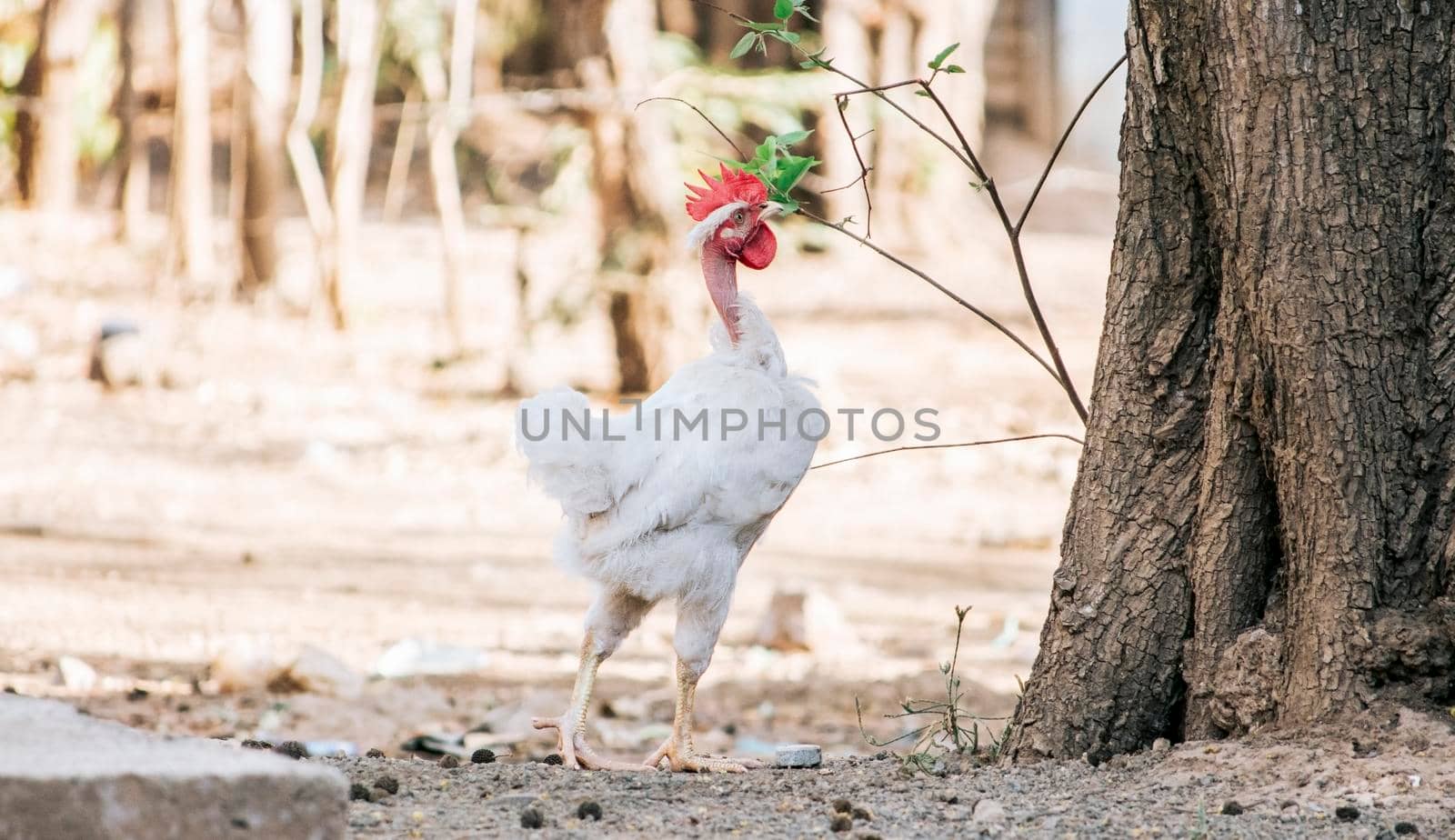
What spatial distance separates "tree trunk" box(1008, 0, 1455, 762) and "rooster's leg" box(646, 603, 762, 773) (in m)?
1.07

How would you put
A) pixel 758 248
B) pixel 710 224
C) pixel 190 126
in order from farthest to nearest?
pixel 190 126
pixel 758 248
pixel 710 224

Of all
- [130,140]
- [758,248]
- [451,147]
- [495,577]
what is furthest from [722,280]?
[130,140]

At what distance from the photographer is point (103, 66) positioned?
63.0 ft

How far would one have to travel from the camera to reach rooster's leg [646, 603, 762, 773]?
371 centimetres

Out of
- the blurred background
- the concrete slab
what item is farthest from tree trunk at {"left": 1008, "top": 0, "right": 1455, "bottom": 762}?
the blurred background

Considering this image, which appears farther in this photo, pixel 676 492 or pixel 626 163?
pixel 626 163

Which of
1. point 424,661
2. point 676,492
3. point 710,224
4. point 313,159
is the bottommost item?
point 424,661

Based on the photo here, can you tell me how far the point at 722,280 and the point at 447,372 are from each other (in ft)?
25.0

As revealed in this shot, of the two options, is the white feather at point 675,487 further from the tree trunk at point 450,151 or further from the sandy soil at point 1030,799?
the tree trunk at point 450,151

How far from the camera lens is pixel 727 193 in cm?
403

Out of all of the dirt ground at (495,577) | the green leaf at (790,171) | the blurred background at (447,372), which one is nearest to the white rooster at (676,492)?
the dirt ground at (495,577)

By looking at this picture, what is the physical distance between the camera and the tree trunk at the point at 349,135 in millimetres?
11805

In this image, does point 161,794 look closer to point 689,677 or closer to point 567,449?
point 567,449

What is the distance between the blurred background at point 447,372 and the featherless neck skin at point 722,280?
1606mm
